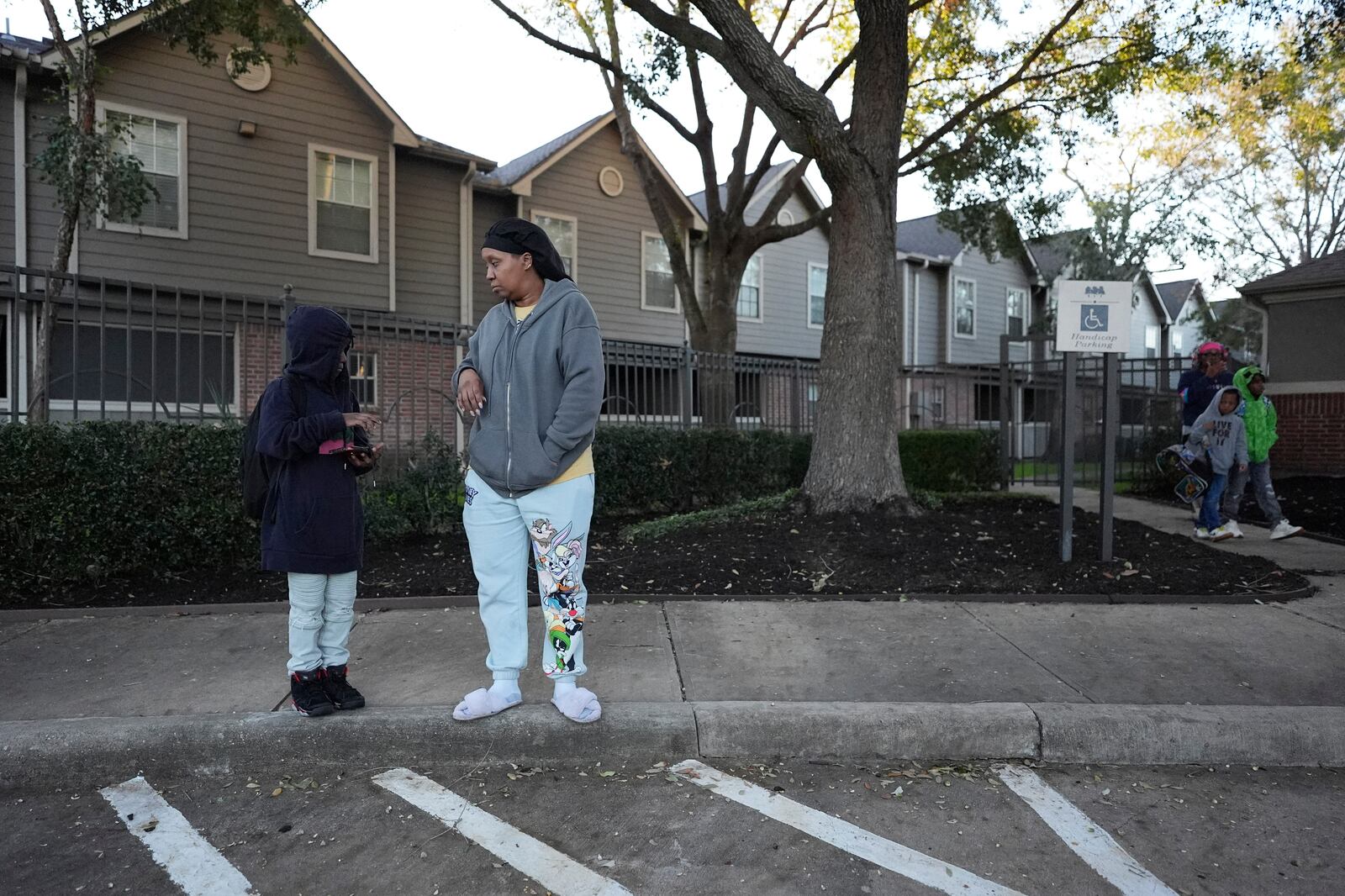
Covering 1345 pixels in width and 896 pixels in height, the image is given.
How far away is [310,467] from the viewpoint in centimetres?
340

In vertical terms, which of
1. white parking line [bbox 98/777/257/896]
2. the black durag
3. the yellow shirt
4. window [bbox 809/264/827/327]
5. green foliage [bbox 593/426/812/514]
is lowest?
white parking line [bbox 98/777/257/896]

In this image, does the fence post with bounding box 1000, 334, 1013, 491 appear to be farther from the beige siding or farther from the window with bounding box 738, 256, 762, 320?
the window with bounding box 738, 256, 762, 320

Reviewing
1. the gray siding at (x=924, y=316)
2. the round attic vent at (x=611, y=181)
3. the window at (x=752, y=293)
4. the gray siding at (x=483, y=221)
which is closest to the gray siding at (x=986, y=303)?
the gray siding at (x=924, y=316)

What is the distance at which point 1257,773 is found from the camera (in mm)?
3428

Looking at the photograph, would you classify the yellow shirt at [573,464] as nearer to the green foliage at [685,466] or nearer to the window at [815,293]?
the green foliage at [685,466]

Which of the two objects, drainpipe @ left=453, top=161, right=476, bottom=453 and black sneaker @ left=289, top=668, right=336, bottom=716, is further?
drainpipe @ left=453, top=161, right=476, bottom=453

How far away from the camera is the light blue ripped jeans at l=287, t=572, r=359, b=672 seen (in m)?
3.39

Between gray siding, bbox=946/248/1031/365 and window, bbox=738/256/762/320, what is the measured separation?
6.78 metres

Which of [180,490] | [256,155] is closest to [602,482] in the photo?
[180,490]

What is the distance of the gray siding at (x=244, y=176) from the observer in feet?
40.1

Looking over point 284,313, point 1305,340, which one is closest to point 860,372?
point 284,313

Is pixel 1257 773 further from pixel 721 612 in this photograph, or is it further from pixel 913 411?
pixel 913 411

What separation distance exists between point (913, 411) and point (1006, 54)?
528 cm

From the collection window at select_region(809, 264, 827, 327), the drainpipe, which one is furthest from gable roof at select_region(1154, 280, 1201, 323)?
the drainpipe
